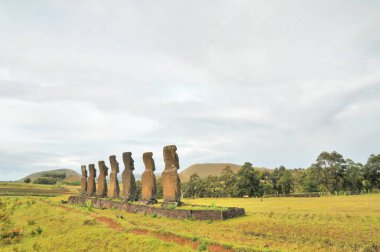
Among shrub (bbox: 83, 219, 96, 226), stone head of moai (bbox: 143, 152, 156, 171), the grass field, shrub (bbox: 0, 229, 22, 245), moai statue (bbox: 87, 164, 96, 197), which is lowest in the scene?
shrub (bbox: 0, 229, 22, 245)

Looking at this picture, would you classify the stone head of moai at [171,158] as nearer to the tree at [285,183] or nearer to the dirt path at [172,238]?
the dirt path at [172,238]

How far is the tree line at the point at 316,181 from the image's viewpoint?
213 feet

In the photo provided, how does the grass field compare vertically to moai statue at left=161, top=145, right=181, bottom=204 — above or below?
below

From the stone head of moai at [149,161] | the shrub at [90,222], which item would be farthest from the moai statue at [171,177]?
the shrub at [90,222]

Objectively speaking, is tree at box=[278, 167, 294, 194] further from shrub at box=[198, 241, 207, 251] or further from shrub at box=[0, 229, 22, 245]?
shrub at box=[198, 241, 207, 251]

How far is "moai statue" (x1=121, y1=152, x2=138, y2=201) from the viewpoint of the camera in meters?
28.4

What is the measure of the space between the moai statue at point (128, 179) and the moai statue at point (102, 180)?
260 inches

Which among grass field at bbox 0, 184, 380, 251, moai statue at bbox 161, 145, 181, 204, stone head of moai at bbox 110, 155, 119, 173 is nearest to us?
grass field at bbox 0, 184, 380, 251

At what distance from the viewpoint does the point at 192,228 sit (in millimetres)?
15719

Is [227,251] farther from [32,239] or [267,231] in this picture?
[32,239]

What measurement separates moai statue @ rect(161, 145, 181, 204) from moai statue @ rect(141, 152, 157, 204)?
7.64ft

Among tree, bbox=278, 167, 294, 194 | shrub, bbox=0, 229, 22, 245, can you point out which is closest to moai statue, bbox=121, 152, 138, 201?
shrub, bbox=0, 229, 22, 245

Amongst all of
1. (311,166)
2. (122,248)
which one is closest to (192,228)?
(122,248)

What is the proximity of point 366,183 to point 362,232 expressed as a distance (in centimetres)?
6285
